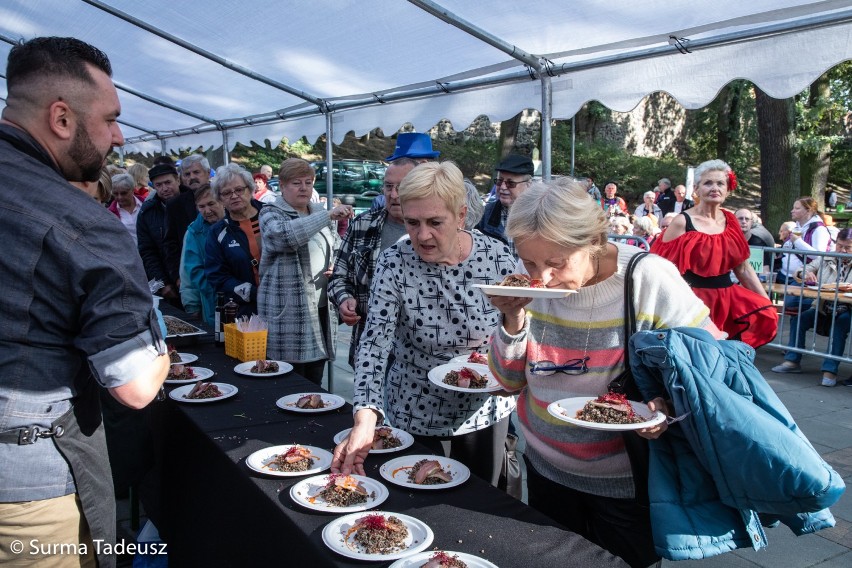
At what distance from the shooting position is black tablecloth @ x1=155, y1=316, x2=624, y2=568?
1.67 meters

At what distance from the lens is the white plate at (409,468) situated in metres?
1.99

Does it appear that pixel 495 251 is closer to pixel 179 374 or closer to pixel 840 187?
pixel 179 374

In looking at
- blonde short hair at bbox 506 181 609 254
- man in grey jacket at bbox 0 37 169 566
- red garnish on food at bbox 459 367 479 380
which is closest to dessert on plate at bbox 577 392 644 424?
blonde short hair at bbox 506 181 609 254

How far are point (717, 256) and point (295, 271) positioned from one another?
3212 mm

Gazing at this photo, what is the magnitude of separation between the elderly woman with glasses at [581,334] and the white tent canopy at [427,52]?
2.77m

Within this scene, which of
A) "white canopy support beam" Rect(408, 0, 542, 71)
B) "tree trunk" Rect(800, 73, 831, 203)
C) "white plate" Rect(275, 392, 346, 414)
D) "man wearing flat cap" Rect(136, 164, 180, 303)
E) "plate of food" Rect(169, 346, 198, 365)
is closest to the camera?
"white plate" Rect(275, 392, 346, 414)

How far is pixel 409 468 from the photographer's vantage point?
213cm

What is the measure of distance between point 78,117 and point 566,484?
1735mm

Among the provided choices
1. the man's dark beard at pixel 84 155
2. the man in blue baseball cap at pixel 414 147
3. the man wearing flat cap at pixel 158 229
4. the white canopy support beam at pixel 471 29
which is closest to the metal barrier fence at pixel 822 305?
the white canopy support beam at pixel 471 29

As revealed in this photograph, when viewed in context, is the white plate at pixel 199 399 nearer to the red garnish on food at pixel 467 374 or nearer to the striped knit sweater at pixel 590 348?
the red garnish on food at pixel 467 374

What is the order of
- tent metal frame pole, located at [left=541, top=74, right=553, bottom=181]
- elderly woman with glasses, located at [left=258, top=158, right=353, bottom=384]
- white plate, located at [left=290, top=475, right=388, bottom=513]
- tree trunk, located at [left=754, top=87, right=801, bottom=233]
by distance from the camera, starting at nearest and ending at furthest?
white plate, located at [left=290, top=475, right=388, bottom=513]
elderly woman with glasses, located at [left=258, top=158, right=353, bottom=384]
tent metal frame pole, located at [left=541, top=74, right=553, bottom=181]
tree trunk, located at [left=754, top=87, right=801, bottom=233]

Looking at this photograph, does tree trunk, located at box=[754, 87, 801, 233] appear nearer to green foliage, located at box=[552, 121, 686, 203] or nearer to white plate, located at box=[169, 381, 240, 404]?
white plate, located at box=[169, 381, 240, 404]

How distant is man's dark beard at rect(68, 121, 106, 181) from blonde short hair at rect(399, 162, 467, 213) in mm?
→ 1023

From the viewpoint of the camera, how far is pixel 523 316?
2.05 metres
